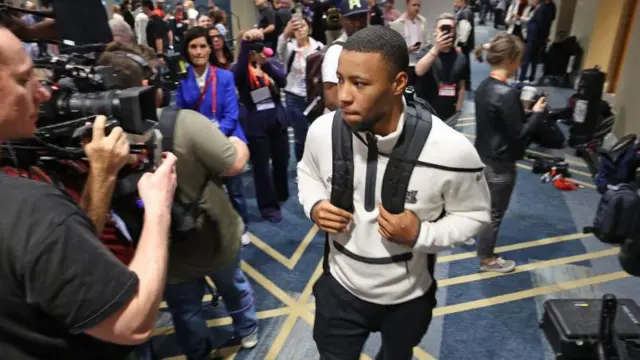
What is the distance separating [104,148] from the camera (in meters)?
1.34

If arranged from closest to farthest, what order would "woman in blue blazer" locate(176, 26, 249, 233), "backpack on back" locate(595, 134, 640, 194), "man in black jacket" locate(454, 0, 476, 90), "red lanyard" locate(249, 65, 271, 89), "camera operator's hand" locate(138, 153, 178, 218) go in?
1. "camera operator's hand" locate(138, 153, 178, 218)
2. "woman in blue blazer" locate(176, 26, 249, 233)
3. "red lanyard" locate(249, 65, 271, 89)
4. "backpack on back" locate(595, 134, 640, 194)
5. "man in black jacket" locate(454, 0, 476, 90)

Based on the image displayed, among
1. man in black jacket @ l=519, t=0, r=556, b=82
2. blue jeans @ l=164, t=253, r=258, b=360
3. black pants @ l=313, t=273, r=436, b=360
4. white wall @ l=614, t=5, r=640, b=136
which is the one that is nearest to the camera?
black pants @ l=313, t=273, r=436, b=360

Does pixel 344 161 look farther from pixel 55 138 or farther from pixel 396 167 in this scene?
pixel 55 138

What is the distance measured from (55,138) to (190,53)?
2144mm

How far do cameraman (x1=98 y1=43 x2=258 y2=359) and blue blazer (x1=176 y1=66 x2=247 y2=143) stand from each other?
30.6 inches

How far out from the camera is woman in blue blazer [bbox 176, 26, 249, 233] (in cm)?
345

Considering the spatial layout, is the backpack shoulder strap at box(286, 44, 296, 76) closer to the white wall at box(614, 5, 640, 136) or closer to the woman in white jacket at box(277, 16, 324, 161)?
the woman in white jacket at box(277, 16, 324, 161)

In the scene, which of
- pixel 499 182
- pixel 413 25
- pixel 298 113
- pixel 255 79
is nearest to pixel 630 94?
pixel 413 25

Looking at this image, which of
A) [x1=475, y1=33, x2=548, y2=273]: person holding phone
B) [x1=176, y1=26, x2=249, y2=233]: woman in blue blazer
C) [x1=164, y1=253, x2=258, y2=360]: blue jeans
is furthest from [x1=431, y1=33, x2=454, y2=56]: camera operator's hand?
[x1=164, y1=253, x2=258, y2=360]: blue jeans

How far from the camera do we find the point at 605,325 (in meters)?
2.26

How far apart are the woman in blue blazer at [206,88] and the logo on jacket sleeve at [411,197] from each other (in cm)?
201

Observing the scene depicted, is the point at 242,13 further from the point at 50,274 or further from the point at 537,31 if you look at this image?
the point at 50,274

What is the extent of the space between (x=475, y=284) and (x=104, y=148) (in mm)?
2940

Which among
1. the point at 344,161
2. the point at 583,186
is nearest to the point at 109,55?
the point at 344,161
